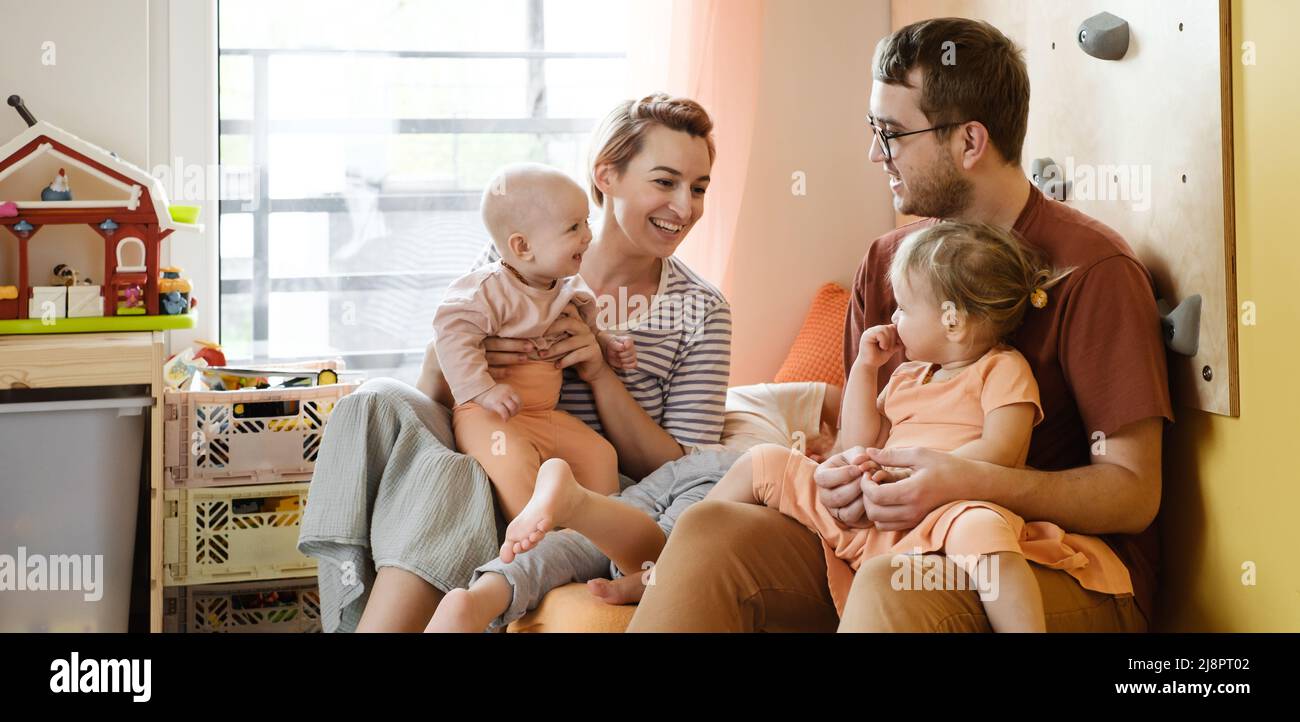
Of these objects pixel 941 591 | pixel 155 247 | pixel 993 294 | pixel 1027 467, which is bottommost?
pixel 941 591

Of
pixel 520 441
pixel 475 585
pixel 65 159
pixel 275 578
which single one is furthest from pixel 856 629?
pixel 65 159

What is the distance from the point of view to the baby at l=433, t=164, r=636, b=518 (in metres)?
1.85

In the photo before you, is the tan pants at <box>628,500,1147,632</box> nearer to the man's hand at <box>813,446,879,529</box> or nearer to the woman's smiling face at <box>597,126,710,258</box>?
the man's hand at <box>813,446,879,529</box>

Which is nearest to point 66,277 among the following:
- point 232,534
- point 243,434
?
point 243,434

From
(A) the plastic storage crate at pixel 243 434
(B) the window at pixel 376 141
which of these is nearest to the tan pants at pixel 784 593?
(A) the plastic storage crate at pixel 243 434

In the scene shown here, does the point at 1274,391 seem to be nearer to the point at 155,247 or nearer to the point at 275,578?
the point at 275,578

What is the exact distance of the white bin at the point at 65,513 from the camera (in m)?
2.05

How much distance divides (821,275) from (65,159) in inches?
72.1

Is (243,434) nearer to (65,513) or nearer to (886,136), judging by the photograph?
(65,513)

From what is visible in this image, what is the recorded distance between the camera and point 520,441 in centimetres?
183

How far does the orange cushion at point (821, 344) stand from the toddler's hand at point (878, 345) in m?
0.99

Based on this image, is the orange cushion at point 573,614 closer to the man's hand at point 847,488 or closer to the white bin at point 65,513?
the man's hand at point 847,488

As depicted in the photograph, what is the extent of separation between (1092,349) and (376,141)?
77.9 inches

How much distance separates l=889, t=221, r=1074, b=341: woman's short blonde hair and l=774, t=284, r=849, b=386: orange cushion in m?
1.10
